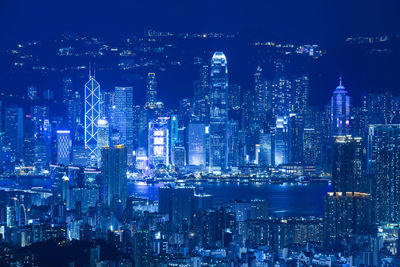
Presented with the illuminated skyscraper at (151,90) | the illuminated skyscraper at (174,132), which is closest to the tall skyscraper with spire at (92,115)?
the illuminated skyscraper at (151,90)

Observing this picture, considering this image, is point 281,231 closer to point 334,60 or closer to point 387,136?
point 387,136

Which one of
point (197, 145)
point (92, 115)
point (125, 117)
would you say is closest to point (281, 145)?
point (197, 145)

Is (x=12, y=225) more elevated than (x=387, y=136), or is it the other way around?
(x=387, y=136)

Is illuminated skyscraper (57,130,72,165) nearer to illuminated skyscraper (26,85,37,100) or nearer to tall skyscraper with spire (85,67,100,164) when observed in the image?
tall skyscraper with spire (85,67,100,164)

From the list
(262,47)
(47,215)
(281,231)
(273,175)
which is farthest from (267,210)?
(273,175)

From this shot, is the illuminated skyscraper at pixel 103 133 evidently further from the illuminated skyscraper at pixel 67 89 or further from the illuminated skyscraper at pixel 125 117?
the illuminated skyscraper at pixel 67 89

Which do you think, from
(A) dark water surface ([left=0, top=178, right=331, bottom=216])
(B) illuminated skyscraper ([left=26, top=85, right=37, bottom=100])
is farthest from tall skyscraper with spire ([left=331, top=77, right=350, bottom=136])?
(B) illuminated skyscraper ([left=26, top=85, right=37, bottom=100])
